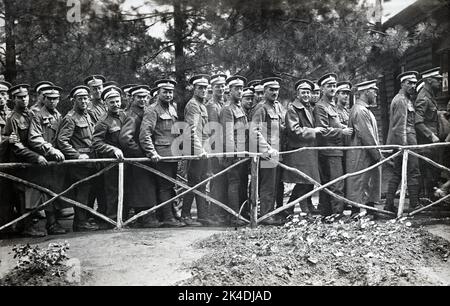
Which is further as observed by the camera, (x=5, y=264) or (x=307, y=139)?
(x=307, y=139)

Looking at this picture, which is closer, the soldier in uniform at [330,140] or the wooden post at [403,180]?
the wooden post at [403,180]

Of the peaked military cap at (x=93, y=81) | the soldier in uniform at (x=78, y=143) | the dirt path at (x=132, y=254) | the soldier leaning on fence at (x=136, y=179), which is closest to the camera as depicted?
the dirt path at (x=132, y=254)

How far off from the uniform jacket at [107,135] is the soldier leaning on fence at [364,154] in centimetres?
318

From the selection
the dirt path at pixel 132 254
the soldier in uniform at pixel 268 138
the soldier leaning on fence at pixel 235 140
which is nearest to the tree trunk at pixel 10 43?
the dirt path at pixel 132 254

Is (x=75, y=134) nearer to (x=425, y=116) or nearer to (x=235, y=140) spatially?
(x=235, y=140)

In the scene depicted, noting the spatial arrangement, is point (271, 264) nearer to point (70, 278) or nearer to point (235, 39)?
point (70, 278)

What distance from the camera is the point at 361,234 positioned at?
5164 millimetres

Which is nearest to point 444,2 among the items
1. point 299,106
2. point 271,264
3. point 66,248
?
point 299,106

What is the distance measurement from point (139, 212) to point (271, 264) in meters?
2.32

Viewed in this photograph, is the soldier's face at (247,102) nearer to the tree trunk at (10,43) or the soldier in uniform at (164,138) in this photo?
the soldier in uniform at (164,138)

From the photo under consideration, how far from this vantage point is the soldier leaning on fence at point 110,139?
6.00 meters

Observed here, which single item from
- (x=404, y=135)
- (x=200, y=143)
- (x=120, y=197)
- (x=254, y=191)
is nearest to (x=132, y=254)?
(x=120, y=197)

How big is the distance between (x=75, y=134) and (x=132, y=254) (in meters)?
2.16

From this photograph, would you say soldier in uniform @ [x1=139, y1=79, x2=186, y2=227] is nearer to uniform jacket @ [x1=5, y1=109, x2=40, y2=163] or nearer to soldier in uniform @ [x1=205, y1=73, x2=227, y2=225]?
soldier in uniform @ [x1=205, y1=73, x2=227, y2=225]
